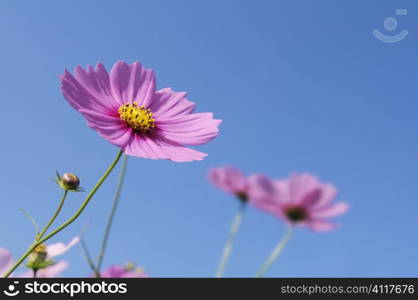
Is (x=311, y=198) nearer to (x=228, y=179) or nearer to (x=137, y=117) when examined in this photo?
(x=228, y=179)

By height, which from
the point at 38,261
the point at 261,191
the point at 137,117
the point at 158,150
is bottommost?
the point at 261,191

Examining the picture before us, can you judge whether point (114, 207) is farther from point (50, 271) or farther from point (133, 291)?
point (50, 271)

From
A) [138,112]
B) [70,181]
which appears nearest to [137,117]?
[138,112]

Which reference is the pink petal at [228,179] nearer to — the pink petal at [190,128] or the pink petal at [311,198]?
the pink petal at [311,198]

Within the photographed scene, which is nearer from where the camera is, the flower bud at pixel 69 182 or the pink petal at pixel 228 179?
the pink petal at pixel 228 179

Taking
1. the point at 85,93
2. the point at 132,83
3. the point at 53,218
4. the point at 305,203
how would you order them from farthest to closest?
the point at 132,83
the point at 85,93
the point at 53,218
the point at 305,203

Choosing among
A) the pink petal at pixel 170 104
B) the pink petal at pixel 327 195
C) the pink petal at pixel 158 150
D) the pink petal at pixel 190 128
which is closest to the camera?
the pink petal at pixel 327 195

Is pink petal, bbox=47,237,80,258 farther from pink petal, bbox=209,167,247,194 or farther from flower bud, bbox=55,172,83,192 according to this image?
pink petal, bbox=209,167,247,194

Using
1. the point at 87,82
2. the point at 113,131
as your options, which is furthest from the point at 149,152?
the point at 87,82

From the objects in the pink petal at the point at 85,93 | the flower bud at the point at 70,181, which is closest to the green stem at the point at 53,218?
the flower bud at the point at 70,181
